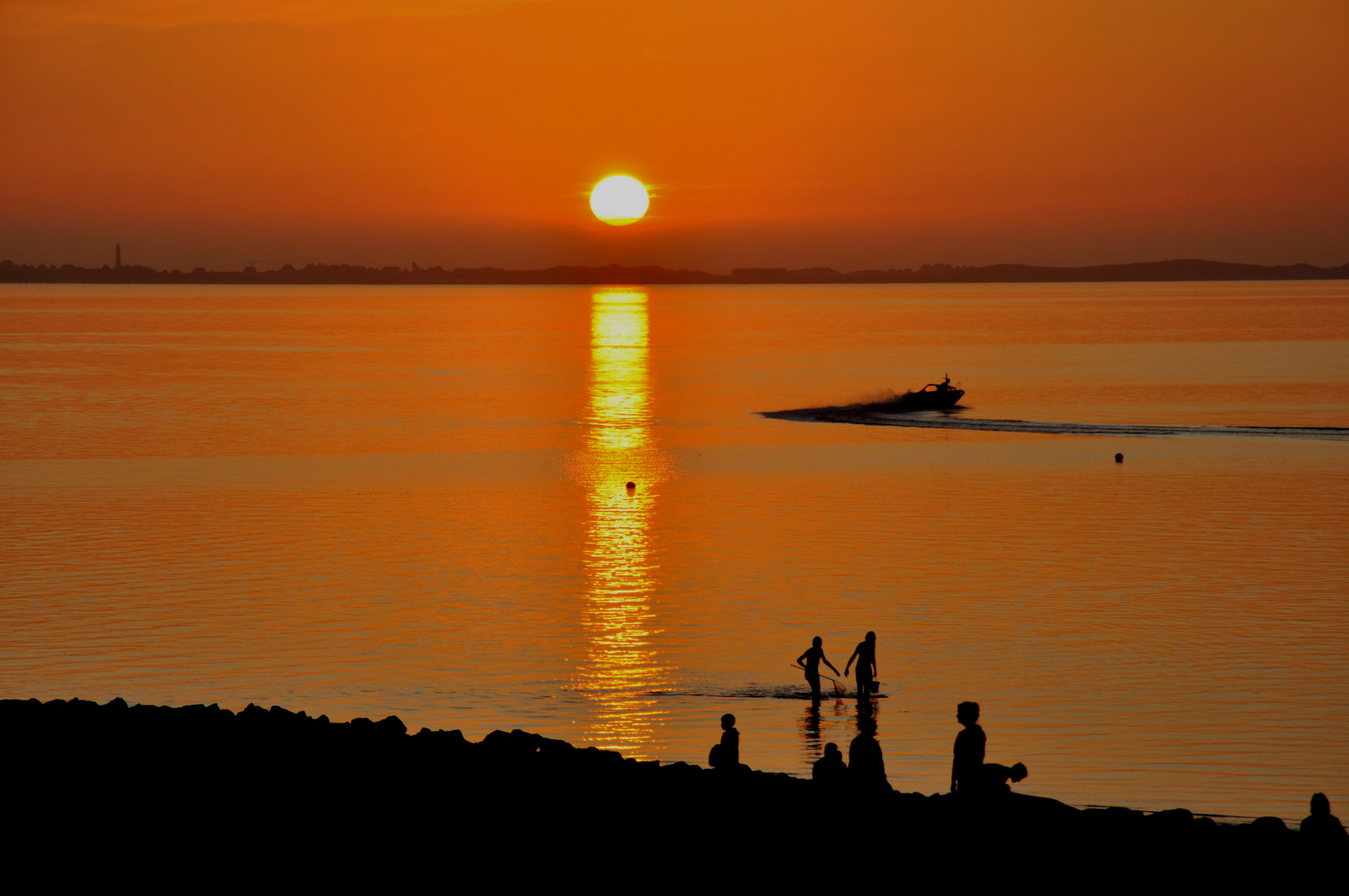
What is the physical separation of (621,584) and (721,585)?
10.3 feet

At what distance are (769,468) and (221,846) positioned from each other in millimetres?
54199

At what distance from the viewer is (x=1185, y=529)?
51.2 m

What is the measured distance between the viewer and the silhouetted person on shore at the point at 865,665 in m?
28.2

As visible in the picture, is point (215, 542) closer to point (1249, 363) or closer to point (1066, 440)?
point (1066, 440)

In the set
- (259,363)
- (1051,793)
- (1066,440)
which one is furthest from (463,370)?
(1051,793)

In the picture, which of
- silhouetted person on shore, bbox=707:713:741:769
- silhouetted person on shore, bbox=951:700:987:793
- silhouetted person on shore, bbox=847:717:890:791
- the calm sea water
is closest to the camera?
silhouetted person on shore, bbox=951:700:987:793

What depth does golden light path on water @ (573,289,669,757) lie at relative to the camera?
2816 centimetres

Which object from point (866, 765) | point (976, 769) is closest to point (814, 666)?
point (866, 765)

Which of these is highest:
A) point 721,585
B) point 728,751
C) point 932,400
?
point 932,400

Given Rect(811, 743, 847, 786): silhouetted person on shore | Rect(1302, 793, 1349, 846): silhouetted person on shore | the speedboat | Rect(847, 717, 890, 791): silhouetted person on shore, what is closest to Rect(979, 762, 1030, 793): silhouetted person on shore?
Rect(847, 717, 890, 791): silhouetted person on shore

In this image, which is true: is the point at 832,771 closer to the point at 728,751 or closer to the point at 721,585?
the point at 728,751

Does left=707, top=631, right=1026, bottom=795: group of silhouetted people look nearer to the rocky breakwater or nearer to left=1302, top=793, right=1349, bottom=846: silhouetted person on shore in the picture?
the rocky breakwater

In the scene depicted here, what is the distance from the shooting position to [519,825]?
64.0ft

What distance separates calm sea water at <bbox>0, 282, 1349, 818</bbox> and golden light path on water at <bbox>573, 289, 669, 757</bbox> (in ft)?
0.54
